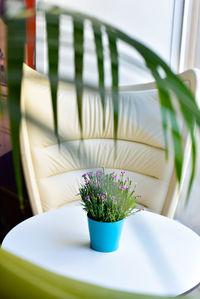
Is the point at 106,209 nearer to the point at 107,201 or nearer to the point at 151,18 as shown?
the point at 107,201


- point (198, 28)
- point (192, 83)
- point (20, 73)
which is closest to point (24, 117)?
point (20, 73)

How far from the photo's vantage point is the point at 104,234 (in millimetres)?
1178

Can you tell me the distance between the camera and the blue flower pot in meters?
1.15

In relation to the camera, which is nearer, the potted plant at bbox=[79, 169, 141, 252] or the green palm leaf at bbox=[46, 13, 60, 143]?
the green palm leaf at bbox=[46, 13, 60, 143]

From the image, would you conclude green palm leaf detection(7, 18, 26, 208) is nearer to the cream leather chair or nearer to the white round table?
the white round table

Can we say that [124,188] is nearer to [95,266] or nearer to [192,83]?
[95,266]

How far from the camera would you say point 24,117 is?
0.12m

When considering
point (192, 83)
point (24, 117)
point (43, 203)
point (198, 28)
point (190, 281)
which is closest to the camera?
point (24, 117)

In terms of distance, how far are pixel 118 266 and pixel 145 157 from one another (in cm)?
88

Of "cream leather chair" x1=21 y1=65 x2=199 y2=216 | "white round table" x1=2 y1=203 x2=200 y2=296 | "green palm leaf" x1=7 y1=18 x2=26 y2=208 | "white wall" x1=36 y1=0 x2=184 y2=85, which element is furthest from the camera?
"white wall" x1=36 y1=0 x2=184 y2=85

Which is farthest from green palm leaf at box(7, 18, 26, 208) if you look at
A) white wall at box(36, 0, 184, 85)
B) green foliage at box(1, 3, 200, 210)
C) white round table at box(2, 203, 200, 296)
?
white wall at box(36, 0, 184, 85)

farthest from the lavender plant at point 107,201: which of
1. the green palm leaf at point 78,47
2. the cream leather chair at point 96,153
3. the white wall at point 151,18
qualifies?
the white wall at point 151,18

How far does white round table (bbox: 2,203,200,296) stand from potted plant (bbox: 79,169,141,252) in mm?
47

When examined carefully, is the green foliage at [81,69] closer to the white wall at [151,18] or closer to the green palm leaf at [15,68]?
the green palm leaf at [15,68]
